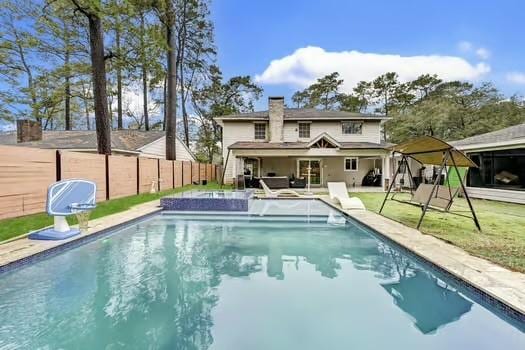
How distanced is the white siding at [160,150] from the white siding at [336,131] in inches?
395

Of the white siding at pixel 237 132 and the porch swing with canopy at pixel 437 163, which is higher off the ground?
the white siding at pixel 237 132

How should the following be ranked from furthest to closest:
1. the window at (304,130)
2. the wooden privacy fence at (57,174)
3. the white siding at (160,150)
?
the window at (304,130), the white siding at (160,150), the wooden privacy fence at (57,174)

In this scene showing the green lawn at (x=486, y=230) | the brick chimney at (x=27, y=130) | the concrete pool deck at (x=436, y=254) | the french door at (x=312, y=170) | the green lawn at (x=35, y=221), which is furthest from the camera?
the french door at (x=312, y=170)

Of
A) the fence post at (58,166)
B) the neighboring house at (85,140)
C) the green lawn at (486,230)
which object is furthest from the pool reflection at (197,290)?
the neighboring house at (85,140)

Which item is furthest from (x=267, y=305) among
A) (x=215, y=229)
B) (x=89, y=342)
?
(x=215, y=229)

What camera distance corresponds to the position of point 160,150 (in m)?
24.8

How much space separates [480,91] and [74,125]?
43.5m

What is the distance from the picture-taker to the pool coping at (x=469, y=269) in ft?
12.0

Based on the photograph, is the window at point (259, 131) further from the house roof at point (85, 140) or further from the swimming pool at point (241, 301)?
the swimming pool at point (241, 301)

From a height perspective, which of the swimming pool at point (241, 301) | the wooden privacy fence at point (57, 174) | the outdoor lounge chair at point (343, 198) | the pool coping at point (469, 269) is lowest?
the swimming pool at point (241, 301)

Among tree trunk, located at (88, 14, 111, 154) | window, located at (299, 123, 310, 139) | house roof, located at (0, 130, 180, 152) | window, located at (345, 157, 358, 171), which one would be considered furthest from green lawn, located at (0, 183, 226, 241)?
window, located at (345, 157, 358, 171)

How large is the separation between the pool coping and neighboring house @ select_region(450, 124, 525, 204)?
8831 millimetres

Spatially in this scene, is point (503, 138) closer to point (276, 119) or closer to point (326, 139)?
point (326, 139)

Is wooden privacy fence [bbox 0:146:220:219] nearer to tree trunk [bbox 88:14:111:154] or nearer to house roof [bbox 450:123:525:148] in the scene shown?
tree trunk [bbox 88:14:111:154]
